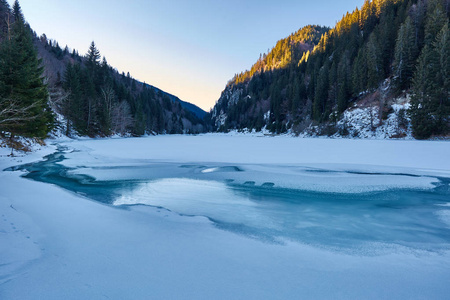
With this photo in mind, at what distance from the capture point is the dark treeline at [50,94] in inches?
530

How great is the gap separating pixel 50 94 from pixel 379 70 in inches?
2441

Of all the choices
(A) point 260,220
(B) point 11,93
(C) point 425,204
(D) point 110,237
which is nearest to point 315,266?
(A) point 260,220

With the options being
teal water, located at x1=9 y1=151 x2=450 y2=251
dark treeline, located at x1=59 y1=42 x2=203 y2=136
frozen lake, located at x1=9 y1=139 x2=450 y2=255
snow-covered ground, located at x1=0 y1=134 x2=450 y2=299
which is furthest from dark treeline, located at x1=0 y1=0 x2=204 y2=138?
snow-covered ground, located at x1=0 y1=134 x2=450 y2=299

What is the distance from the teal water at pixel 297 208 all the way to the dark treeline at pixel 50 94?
7.37 m

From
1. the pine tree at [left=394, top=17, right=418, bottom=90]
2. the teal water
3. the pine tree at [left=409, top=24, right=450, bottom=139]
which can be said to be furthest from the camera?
the pine tree at [left=394, top=17, right=418, bottom=90]

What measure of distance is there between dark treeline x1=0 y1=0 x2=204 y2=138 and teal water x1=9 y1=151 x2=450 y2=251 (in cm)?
737

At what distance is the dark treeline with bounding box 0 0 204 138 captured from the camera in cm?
1346

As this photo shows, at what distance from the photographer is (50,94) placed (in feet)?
80.5

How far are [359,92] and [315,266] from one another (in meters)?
61.0

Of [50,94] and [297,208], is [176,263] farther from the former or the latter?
[50,94]

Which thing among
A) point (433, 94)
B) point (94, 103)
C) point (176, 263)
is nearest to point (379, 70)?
point (433, 94)

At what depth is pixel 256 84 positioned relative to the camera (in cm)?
13488

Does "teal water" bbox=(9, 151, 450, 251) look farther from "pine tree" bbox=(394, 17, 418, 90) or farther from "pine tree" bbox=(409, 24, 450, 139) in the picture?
"pine tree" bbox=(394, 17, 418, 90)

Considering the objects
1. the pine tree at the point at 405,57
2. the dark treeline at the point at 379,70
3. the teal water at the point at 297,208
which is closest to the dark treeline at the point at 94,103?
the teal water at the point at 297,208
